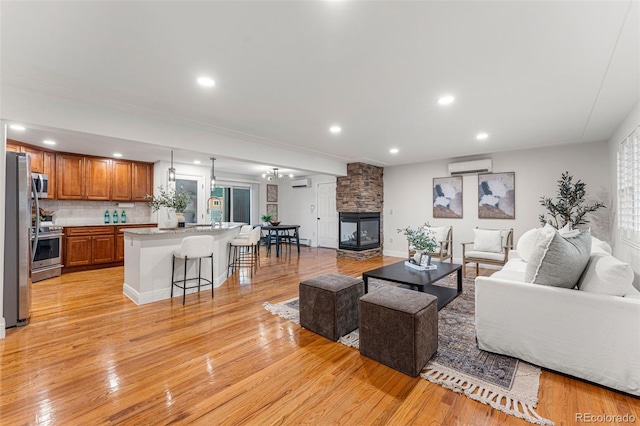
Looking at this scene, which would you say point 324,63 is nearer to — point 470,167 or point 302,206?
point 470,167

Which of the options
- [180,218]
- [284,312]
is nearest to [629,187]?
[284,312]

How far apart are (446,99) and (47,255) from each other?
662cm

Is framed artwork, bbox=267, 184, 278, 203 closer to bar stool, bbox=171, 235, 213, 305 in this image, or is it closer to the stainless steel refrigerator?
bar stool, bbox=171, 235, 213, 305

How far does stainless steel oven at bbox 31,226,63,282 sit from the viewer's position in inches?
181

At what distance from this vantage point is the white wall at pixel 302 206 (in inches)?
363

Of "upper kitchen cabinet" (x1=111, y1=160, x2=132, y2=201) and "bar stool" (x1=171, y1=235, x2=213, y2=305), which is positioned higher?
"upper kitchen cabinet" (x1=111, y1=160, x2=132, y2=201)

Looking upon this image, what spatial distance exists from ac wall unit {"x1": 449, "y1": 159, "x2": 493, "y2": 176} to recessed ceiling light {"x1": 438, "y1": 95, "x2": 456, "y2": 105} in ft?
10.7

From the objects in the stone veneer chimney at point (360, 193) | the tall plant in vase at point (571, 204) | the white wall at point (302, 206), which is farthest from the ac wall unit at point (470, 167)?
the white wall at point (302, 206)

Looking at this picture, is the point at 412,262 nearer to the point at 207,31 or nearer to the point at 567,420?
A: the point at 567,420

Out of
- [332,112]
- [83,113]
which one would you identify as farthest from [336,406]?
[83,113]

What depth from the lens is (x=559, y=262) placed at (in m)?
2.04

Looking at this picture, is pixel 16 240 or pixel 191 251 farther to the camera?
pixel 191 251

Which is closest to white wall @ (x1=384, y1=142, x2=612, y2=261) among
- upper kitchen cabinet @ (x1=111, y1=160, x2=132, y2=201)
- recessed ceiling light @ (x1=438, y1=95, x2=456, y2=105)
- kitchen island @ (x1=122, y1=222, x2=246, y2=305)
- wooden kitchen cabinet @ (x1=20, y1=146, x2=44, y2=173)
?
recessed ceiling light @ (x1=438, y1=95, x2=456, y2=105)

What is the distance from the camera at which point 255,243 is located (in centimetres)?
542
